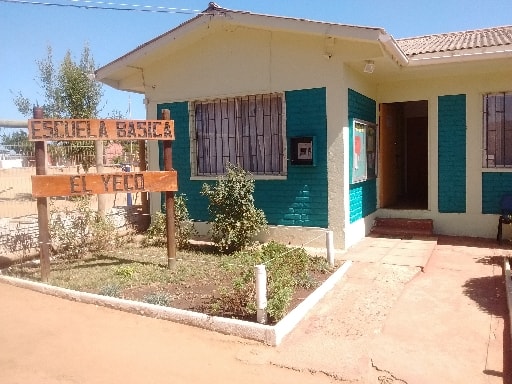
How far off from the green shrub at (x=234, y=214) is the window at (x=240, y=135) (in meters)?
1.02

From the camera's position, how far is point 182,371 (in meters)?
3.53

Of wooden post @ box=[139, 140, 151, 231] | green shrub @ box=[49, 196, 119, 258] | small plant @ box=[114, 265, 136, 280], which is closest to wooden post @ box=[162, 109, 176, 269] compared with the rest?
small plant @ box=[114, 265, 136, 280]

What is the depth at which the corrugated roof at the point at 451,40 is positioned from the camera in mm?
8008

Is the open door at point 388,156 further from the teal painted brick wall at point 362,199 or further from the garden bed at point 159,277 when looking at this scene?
the garden bed at point 159,277

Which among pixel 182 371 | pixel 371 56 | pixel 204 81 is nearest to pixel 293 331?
pixel 182 371

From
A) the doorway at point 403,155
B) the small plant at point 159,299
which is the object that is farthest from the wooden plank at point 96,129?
the doorway at point 403,155

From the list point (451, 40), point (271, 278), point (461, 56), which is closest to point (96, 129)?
point (271, 278)

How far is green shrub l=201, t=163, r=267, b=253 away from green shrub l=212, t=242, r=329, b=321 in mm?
288

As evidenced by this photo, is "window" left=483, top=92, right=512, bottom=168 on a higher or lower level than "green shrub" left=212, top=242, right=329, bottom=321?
higher

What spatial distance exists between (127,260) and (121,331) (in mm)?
2835

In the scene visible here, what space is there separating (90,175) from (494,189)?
7.30 m

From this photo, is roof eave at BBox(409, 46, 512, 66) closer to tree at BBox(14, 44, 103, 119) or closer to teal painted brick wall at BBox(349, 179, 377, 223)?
teal painted brick wall at BBox(349, 179, 377, 223)

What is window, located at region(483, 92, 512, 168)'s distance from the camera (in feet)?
26.4

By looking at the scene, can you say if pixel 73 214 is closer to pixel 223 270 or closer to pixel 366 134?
pixel 223 270
